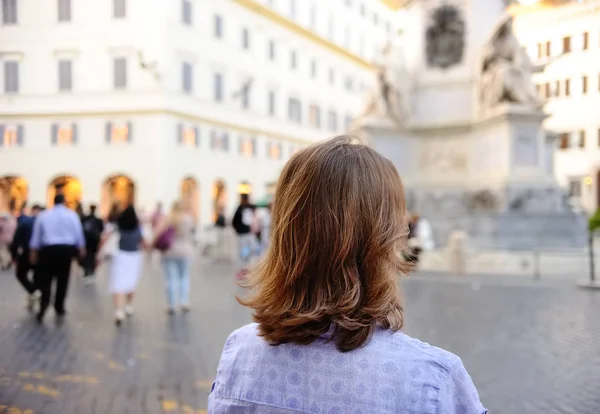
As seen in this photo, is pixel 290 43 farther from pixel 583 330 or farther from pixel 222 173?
pixel 583 330

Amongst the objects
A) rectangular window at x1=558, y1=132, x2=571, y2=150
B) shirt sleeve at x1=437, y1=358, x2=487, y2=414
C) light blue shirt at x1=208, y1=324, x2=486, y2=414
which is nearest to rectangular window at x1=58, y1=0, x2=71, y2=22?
rectangular window at x1=558, y1=132, x2=571, y2=150

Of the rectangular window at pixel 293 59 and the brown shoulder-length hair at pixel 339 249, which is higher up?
the rectangular window at pixel 293 59

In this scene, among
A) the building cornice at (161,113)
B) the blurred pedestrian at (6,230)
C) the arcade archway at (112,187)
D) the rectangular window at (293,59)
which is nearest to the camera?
the blurred pedestrian at (6,230)

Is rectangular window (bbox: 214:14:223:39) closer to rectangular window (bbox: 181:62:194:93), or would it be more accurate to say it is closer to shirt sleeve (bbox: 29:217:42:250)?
rectangular window (bbox: 181:62:194:93)

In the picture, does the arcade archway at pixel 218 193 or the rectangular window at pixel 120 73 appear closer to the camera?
the rectangular window at pixel 120 73

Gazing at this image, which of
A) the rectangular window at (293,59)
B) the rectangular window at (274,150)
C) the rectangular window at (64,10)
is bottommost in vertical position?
the rectangular window at (274,150)

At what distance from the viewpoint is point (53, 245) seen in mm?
9906

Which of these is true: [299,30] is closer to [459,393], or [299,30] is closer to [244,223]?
[244,223]

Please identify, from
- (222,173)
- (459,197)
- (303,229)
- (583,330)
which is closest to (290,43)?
(222,173)

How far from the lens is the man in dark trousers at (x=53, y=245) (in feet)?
32.3

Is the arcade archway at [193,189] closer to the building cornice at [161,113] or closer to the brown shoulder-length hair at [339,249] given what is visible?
the building cornice at [161,113]

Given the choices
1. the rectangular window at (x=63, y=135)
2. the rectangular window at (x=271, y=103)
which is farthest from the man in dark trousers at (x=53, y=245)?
the rectangular window at (x=271, y=103)

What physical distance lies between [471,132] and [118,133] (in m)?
23.1

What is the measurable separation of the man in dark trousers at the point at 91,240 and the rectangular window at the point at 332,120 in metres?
38.1
